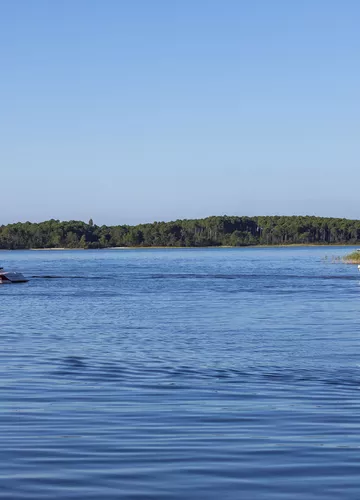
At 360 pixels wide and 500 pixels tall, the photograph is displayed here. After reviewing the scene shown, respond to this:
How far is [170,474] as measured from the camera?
36.1 feet

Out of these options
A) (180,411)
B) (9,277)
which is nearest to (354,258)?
(9,277)

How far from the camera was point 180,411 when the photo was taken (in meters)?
16.1

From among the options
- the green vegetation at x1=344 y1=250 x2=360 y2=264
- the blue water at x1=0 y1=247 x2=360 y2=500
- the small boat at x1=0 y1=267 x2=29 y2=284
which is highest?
the green vegetation at x1=344 y1=250 x2=360 y2=264

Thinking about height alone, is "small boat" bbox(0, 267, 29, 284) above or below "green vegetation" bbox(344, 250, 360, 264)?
below

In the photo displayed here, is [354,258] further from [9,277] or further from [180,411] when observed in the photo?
[180,411]

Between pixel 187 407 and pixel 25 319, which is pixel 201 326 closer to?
pixel 25 319

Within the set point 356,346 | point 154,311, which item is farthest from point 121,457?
point 154,311

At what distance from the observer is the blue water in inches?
422

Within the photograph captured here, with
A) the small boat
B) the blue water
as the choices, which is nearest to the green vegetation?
the small boat

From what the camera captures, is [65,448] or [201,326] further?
[201,326]

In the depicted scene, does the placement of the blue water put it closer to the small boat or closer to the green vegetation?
the small boat

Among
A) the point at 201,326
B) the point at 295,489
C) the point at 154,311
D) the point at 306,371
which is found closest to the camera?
the point at 295,489

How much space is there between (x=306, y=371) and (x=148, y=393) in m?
5.40

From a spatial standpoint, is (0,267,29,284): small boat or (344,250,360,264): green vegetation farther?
(344,250,360,264): green vegetation
